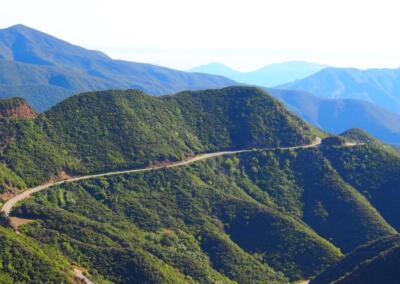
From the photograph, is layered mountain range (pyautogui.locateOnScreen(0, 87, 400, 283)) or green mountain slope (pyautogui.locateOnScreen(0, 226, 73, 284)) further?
layered mountain range (pyautogui.locateOnScreen(0, 87, 400, 283))

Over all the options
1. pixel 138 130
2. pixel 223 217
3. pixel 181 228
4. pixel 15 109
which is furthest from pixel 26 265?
pixel 138 130

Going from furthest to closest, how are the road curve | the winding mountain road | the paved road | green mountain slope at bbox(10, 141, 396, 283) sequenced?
the road curve → the winding mountain road → green mountain slope at bbox(10, 141, 396, 283) → the paved road

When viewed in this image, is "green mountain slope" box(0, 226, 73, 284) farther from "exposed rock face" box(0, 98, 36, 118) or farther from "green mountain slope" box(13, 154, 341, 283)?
"exposed rock face" box(0, 98, 36, 118)

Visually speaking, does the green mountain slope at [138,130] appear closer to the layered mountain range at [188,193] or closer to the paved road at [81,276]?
the layered mountain range at [188,193]

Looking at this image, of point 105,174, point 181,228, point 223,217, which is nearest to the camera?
point 181,228

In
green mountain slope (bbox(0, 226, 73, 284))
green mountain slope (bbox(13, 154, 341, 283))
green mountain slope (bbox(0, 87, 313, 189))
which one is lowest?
green mountain slope (bbox(13, 154, 341, 283))

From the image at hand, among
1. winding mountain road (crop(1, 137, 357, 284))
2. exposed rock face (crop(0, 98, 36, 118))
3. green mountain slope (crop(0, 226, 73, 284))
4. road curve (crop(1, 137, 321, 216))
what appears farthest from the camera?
exposed rock face (crop(0, 98, 36, 118))

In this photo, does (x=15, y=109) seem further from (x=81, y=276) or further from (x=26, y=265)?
(x=26, y=265)

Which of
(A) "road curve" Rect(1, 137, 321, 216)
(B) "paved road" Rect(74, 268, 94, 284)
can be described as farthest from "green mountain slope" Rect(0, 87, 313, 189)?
(B) "paved road" Rect(74, 268, 94, 284)

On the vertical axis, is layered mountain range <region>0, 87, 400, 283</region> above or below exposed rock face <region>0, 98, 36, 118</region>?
below
